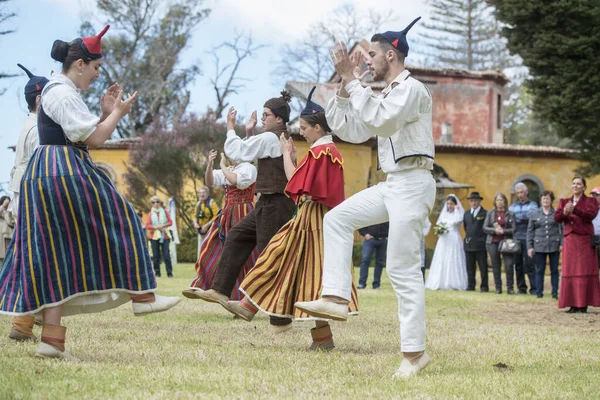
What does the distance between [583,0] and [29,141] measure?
541 inches

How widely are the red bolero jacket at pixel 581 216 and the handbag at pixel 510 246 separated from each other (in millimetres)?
4088

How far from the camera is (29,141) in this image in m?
7.46

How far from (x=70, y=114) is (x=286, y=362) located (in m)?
2.16

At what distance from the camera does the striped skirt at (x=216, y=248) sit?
30.2ft

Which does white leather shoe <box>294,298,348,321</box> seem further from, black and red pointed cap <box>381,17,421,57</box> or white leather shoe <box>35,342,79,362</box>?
black and red pointed cap <box>381,17,421,57</box>

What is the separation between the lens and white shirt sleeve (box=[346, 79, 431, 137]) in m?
5.16

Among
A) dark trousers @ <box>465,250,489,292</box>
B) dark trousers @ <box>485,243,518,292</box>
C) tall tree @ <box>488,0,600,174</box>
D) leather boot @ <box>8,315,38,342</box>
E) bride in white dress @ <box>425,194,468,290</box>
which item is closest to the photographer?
leather boot @ <box>8,315,38,342</box>

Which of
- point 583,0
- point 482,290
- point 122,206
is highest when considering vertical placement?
point 583,0

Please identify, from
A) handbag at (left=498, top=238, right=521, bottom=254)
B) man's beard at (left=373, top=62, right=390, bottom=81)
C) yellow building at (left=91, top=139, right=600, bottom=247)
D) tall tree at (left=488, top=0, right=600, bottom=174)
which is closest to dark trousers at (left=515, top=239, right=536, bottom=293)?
handbag at (left=498, top=238, right=521, bottom=254)

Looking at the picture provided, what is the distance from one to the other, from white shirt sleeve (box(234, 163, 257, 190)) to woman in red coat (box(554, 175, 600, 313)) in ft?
18.0

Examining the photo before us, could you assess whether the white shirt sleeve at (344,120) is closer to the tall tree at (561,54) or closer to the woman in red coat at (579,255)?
the woman in red coat at (579,255)

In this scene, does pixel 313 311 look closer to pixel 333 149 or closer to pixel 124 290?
pixel 124 290

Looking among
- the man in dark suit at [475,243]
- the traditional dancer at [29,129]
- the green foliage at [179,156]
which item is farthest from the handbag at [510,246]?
the green foliage at [179,156]

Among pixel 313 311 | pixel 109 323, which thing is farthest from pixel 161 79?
pixel 313 311
